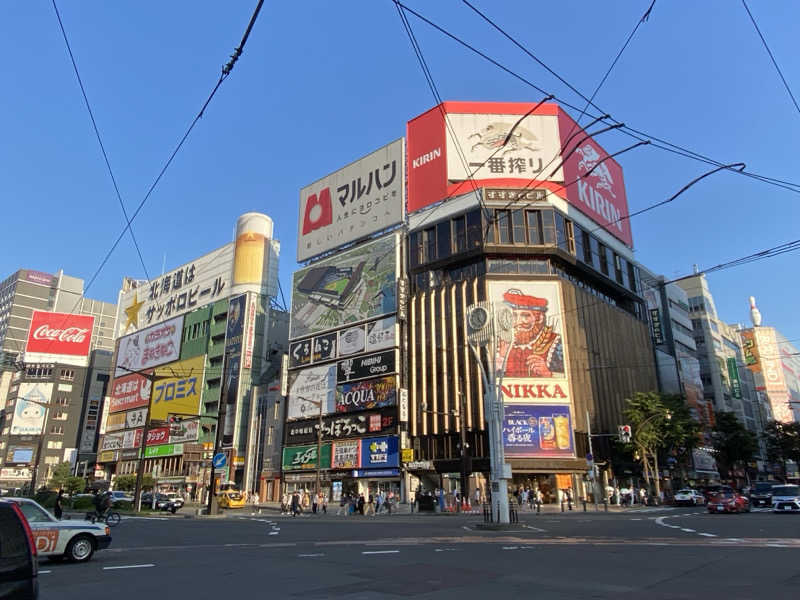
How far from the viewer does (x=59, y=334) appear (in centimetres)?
9944

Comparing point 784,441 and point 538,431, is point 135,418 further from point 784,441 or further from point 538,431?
point 784,441

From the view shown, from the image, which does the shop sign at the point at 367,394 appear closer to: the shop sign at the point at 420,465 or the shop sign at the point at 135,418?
the shop sign at the point at 420,465

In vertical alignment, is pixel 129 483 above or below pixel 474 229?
below

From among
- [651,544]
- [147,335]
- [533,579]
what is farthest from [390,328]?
[147,335]

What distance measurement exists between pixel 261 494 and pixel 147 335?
39047 mm

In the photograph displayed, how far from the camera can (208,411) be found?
74812 millimetres

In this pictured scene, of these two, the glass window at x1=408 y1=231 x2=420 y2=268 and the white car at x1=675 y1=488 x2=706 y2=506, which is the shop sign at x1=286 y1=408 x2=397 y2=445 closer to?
the glass window at x1=408 y1=231 x2=420 y2=268

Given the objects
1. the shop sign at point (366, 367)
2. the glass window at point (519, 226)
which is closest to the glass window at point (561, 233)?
the glass window at point (519, 226)

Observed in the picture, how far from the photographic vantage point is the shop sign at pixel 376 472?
50.8 meters

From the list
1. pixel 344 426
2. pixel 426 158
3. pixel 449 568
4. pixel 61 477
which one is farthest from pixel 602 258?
pixel 61 477

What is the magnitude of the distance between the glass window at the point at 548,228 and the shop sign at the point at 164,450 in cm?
5527

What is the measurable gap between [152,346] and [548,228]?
6452 cm

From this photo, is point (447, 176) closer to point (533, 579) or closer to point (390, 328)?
point (390, 328)

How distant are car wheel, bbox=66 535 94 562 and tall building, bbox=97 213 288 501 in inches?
2138
